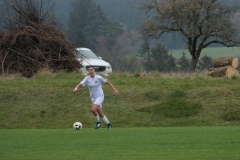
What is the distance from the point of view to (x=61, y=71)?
32688mm

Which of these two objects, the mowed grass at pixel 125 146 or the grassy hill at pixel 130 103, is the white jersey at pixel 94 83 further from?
the grassy hill at pixel 130 103

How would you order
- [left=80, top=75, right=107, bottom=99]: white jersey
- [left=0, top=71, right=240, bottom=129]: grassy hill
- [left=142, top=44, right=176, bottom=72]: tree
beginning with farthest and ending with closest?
[left=142, top=44, right=176, bottom=72]: tree
[left=0, top=71, right=240, bottom=129]: grassy hill
[left=80, top=75, right=107, bottom=99]: white jersey

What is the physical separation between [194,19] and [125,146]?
2895cm

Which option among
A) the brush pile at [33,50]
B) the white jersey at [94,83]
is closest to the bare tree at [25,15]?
the brush pile at [33,50]

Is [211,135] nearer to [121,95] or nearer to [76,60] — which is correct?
[121,95]

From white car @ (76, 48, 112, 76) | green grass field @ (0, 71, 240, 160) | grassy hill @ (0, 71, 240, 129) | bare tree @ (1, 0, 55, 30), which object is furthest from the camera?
white car @ (76, 48, 112, 76)

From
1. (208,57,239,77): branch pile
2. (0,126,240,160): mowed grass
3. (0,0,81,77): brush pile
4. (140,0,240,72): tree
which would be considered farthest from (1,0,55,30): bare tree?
(0,126,240,160): mowed grass

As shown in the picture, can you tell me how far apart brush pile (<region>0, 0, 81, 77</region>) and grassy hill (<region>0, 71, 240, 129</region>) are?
4022mm

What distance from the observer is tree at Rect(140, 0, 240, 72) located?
41094 mm

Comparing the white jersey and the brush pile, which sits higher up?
the brush pile

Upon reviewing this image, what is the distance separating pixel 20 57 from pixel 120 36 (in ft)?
318

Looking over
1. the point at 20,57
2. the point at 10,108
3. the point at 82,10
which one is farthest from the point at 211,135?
the point at 82,10

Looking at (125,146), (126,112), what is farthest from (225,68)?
(125,146)

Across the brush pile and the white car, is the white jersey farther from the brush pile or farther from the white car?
the white car
